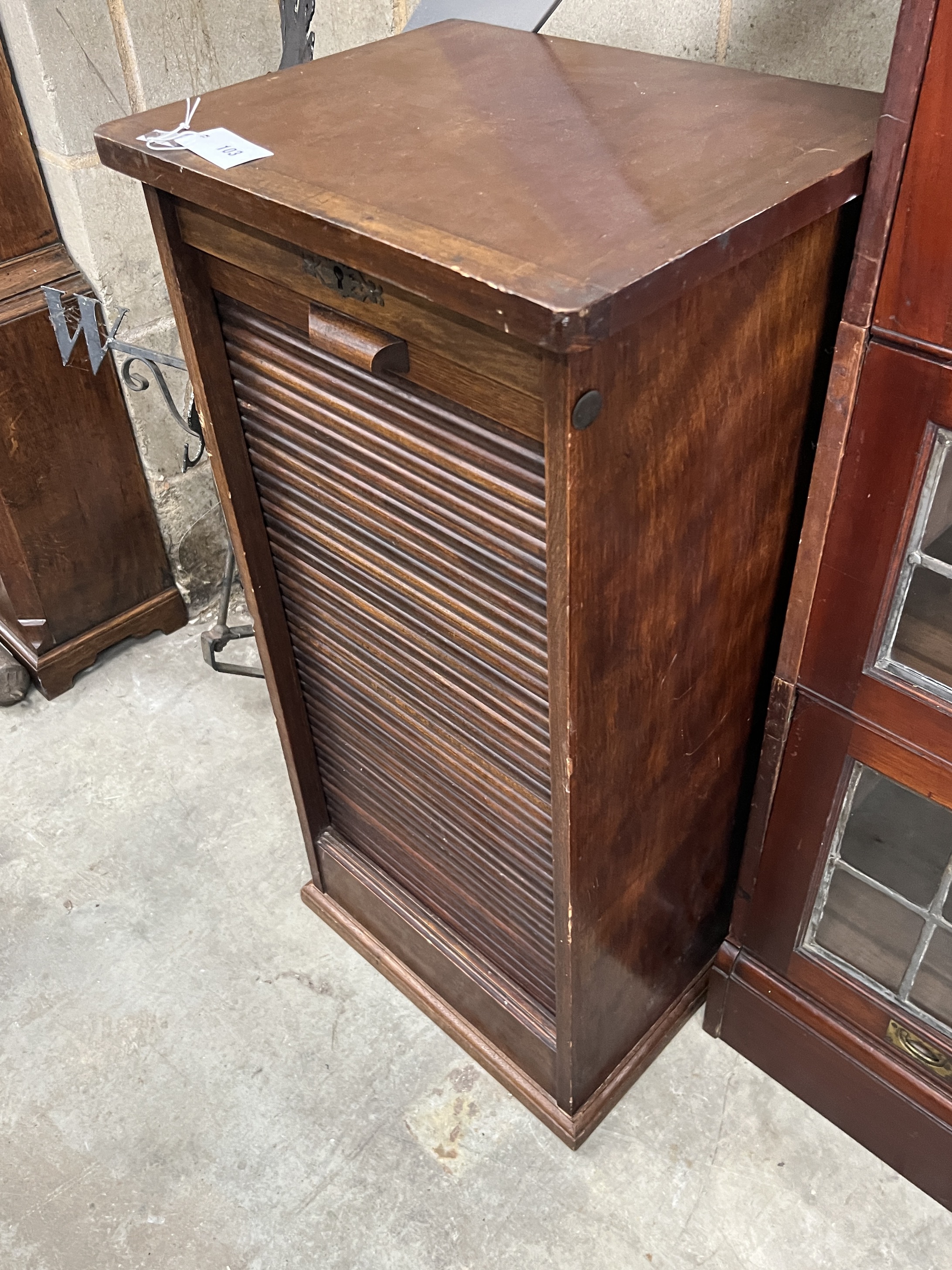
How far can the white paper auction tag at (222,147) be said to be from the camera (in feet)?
3.49

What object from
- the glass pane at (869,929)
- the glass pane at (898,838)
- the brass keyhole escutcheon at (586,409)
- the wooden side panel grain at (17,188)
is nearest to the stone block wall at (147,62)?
the wooden side panel grain at (17,188)

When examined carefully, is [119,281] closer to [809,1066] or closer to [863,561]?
[863,561]

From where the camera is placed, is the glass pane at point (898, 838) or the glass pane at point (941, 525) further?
the glass pane at point (898, 838)

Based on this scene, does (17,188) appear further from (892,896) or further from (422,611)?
(892,896)

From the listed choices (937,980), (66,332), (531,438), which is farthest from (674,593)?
(66,332)

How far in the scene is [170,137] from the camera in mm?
1123

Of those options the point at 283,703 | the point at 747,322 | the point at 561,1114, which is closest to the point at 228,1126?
the point at 561,1114

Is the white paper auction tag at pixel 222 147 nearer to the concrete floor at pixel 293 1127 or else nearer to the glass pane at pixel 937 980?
the glass pane at pixel 937 980

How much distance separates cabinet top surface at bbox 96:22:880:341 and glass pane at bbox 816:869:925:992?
0.93 meters

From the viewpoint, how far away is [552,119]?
43.8 inches

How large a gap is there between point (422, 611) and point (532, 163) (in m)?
0.54

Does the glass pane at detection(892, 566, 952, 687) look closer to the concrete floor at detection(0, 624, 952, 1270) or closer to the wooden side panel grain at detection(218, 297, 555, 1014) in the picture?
the wooden side panel grain at detection(218, 297, 555, 1014)

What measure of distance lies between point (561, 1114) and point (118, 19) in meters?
2.09

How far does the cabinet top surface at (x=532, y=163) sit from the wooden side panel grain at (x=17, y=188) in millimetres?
969
